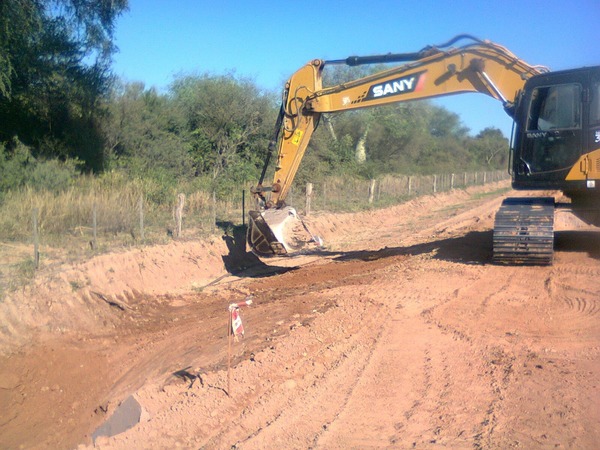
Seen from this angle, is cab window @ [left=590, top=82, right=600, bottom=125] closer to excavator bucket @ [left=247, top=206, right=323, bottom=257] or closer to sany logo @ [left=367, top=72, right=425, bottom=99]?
sany logo @ [left=367, top=72, right=425, bottom=99]

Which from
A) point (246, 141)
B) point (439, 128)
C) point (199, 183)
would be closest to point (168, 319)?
point (199, 183)

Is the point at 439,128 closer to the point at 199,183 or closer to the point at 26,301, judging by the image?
the point at 199,183

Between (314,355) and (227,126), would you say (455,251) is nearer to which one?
(314,355)

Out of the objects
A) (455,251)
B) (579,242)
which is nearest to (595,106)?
(579,242)

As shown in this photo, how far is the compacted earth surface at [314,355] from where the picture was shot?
5.78 m

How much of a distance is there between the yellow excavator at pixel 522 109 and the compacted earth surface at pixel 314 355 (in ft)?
2.44

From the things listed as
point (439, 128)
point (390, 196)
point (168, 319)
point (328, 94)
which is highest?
point (439, 128)

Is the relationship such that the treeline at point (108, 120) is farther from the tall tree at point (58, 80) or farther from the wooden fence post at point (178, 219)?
the wooden fence post at point (178, 219)

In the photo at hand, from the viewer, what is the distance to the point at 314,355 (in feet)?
24.3

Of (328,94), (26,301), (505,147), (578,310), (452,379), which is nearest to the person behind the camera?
(452,379)

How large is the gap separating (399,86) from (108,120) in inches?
574

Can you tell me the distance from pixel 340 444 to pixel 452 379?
5.38 feet

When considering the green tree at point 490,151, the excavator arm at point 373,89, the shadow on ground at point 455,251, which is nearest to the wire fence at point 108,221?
the excavator arm at point 373,89

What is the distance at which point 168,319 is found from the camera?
1093 cm
